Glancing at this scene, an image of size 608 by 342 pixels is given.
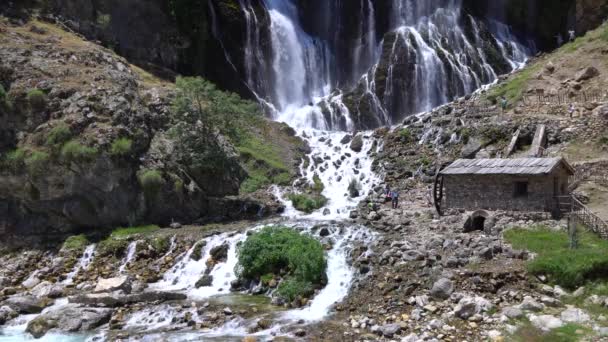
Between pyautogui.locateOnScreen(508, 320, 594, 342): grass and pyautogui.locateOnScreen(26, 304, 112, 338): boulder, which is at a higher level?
pyautogui.locateOnScreen(508, 320, 594, 342): grass

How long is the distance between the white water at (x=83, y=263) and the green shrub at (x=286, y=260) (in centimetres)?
815

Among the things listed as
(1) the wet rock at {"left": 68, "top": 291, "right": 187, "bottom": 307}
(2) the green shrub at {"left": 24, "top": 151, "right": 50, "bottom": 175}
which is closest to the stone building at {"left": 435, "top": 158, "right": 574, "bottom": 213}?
(1) the wet rock at {"left": 68, "top": 291, "right": 187, "bottom": 307}

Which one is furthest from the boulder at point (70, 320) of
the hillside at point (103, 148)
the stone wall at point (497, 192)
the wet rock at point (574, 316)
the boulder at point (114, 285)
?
the stone wall at point (497, 192)

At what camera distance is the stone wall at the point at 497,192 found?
23.0m

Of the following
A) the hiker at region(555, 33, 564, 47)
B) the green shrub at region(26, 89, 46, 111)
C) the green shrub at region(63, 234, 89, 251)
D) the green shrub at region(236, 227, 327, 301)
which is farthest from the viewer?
the hiker at region(555, 33, 564, 47)

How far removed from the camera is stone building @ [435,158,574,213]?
23.0 metres

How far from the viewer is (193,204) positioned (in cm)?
3275

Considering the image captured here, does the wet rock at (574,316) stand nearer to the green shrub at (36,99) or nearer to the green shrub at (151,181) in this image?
the green shrub at (151,181)

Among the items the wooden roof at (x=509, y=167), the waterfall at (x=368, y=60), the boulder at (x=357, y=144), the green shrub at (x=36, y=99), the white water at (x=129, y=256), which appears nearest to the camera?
the wooden roof at (x=509, y=167)

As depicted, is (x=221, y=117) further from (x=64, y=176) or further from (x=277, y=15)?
(x=277, y=15)

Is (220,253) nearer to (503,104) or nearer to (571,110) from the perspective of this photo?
(571,110)

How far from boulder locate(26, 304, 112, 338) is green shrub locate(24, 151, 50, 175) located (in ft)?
38.5

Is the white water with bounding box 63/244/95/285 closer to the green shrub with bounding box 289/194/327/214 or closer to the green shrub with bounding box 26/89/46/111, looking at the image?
the green shrub with bounding box 26/89/46/111

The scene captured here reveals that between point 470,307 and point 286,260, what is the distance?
8.25m
